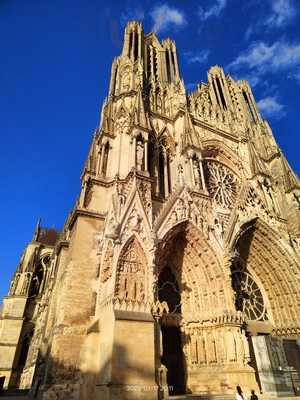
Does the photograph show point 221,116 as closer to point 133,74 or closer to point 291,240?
point 133,74

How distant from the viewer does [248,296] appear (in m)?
13.1

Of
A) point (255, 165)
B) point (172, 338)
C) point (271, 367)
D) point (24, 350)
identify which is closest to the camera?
point (271, 367)

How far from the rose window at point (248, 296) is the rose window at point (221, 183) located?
3.82m

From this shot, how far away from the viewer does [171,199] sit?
11.7 meters

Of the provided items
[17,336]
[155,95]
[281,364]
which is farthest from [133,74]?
[17,336]

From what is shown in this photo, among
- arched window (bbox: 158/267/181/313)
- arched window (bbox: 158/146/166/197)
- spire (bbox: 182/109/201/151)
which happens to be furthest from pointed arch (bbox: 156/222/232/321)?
spire (bbox: 182/109/201/151)

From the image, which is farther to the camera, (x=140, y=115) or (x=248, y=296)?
(x=140, y=115)

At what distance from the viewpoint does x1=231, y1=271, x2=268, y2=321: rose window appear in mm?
12711

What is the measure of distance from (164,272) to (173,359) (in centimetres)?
310

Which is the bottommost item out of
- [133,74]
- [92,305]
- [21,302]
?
[92,305]

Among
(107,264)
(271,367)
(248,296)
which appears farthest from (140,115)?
(271,367)

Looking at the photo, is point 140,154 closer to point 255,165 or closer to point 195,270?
point 195,270

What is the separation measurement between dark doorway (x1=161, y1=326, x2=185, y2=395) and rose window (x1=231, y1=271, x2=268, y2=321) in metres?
3.38

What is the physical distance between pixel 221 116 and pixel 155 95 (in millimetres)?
5410
